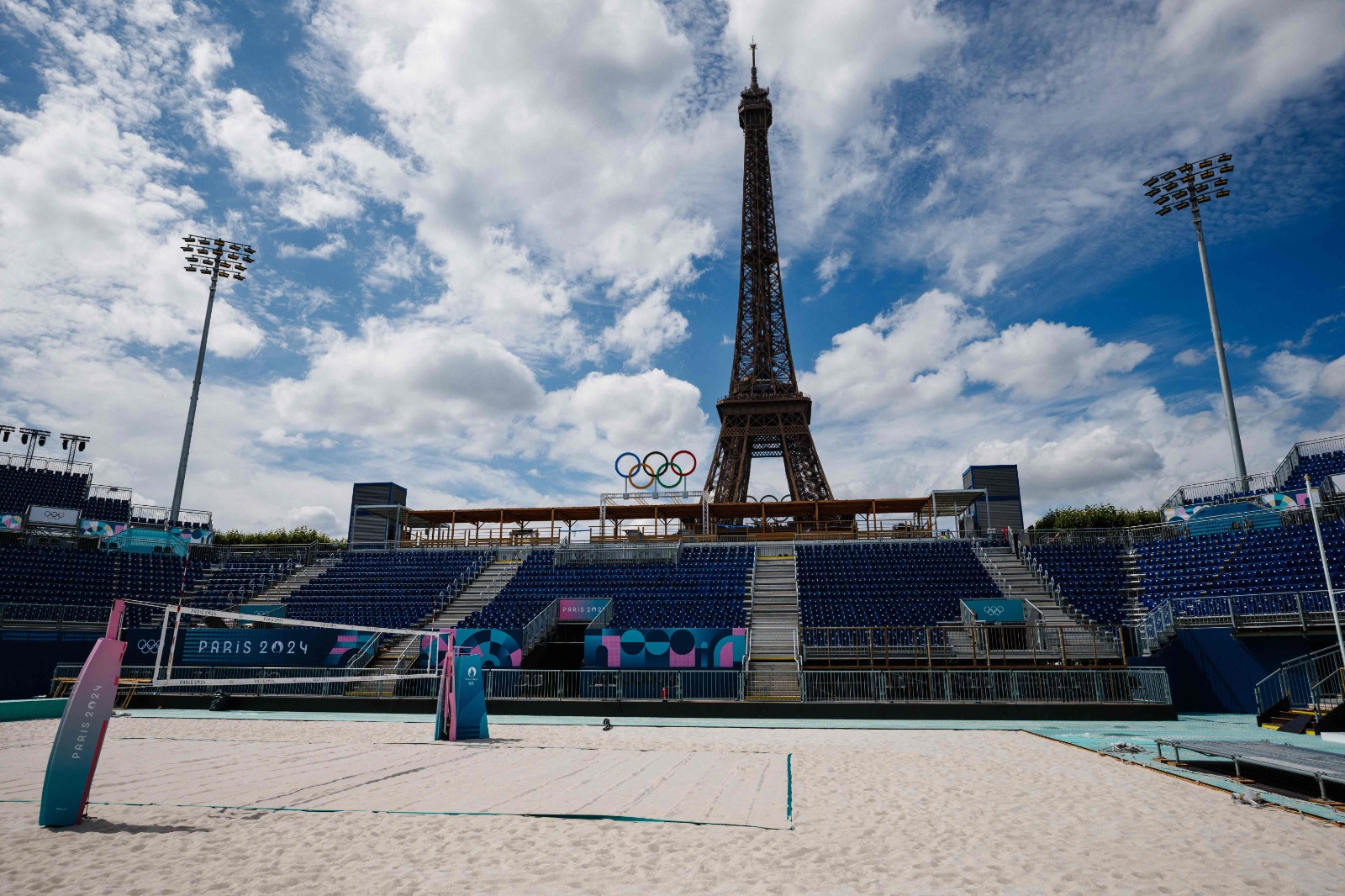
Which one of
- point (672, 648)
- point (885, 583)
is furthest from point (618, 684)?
point (885, 583)

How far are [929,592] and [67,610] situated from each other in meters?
36.0

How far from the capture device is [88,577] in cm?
3641

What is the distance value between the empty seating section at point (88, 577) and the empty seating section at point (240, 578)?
1.34 m

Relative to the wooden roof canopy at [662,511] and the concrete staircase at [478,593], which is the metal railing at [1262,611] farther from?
the concrete staircase at [478,593]

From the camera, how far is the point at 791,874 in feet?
21.4

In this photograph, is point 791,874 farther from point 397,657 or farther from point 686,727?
point 397,657

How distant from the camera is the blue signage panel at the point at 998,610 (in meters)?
25.1

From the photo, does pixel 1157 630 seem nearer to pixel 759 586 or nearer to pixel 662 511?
pixel 759 586

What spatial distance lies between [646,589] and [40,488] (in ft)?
149

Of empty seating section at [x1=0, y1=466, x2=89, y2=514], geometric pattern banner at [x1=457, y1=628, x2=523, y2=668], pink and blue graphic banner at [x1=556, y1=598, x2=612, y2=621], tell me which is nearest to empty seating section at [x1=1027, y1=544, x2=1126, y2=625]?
pink and blue graphic banner at [x1=556, y1=598, x2=612, y2=621]

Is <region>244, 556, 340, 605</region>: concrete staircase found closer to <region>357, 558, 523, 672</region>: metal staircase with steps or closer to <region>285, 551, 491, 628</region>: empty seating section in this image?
<region>285, 551, 491, 628</region>: empty seating section

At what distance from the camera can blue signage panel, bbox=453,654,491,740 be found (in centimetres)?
1544

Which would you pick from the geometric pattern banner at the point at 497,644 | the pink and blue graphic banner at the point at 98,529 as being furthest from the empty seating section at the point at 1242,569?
the pink and blue graphic banner at the point at 98,529

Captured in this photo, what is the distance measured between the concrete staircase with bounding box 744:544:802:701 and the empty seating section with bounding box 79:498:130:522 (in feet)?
137
